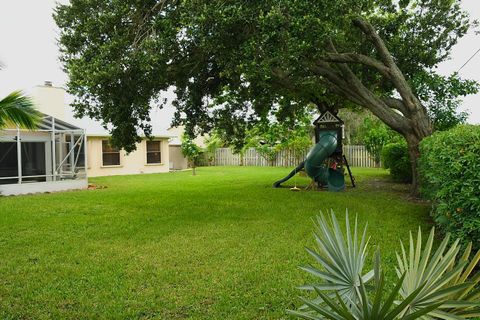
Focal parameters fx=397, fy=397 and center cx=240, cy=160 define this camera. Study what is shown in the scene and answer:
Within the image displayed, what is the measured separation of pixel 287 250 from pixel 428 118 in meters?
7.40

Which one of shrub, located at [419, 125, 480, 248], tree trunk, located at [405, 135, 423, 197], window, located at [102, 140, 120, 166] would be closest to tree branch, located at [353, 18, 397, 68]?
tree trunk, located at [405, 135, 423, 197]

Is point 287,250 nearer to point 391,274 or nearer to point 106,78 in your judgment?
point 391,274

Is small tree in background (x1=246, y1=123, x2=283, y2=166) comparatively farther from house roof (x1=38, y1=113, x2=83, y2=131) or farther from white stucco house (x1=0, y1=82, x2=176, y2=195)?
house roof (x1=38, y1=113, x2=83, y2=131)

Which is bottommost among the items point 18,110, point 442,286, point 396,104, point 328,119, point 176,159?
point 442,286

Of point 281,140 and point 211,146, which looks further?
point 211,146

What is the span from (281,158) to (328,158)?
14.9 meters

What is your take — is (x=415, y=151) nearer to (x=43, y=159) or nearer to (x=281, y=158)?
(x=43, y=159)

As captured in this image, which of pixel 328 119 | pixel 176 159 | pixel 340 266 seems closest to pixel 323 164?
pixel 328 119

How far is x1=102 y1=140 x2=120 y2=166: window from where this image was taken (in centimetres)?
2334

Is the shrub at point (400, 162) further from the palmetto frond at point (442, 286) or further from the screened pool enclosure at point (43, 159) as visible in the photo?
the palmetto frond at point (442, 286)

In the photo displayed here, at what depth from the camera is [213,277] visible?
4938 millimetres

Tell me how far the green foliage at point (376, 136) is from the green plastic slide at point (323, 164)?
9.29 metres

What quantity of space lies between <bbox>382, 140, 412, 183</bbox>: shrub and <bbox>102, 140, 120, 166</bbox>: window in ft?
50.6

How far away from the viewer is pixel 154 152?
85.2ft
